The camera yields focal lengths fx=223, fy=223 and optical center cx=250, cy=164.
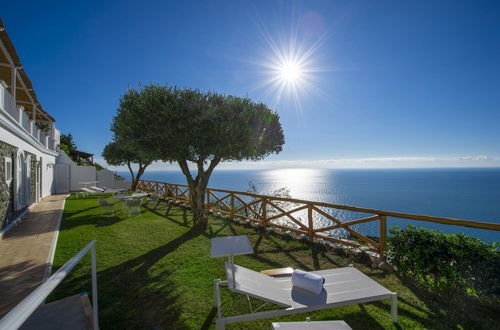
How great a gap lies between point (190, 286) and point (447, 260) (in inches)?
185

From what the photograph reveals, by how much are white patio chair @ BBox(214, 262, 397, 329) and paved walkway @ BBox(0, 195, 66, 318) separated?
3.38 m

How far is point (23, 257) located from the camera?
17.6ft

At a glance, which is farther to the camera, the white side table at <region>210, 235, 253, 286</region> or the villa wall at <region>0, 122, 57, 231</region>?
the villa wall at <region>0, 122, 57, 231</region>

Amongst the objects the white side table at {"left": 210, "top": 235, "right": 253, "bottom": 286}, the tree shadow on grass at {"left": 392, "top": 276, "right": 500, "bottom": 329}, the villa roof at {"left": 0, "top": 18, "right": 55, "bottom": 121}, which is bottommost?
the tree shadow on grass at {"left": 392, "top": 276, "right": 500, "bottom": 329}

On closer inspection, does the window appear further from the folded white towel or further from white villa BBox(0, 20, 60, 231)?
the folded white towel

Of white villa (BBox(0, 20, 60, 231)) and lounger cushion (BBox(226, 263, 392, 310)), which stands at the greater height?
white villa (BBox(0, 20, 60, 231))

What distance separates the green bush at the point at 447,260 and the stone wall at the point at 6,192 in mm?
11232

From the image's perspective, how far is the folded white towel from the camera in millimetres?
3109

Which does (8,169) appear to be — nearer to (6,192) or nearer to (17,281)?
(6,192)

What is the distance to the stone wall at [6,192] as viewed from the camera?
708 cm

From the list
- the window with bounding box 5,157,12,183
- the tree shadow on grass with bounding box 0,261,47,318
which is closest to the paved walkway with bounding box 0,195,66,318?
the tree shadow on grass with bounding box 0,261,47,318

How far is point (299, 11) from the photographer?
814 centimetres

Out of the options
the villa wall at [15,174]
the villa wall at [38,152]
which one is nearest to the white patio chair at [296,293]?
the villa wall at [15,174]

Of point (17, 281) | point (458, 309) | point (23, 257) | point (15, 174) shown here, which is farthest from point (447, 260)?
point (15, 174)
